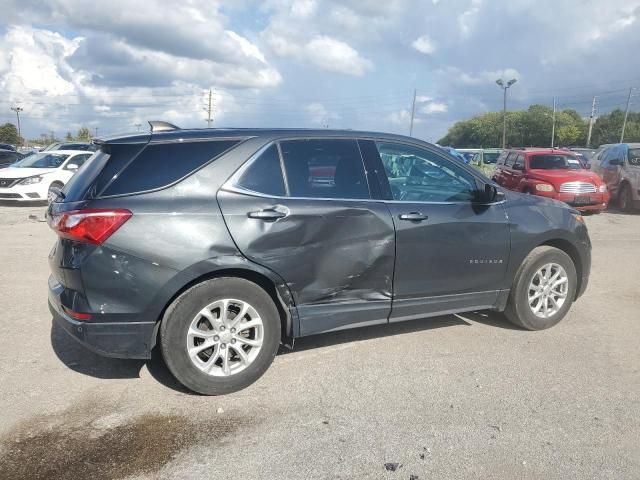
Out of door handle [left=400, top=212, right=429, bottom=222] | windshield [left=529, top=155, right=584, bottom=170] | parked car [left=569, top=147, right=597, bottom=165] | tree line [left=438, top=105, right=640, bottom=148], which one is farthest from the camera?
tree line [left=438, top=105, right=640, bottom=148]

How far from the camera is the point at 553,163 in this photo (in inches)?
550

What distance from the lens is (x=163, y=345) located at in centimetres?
352

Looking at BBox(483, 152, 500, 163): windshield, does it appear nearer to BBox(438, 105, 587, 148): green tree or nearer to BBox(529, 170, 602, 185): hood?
BBox(529, 170, 602, 185): hood

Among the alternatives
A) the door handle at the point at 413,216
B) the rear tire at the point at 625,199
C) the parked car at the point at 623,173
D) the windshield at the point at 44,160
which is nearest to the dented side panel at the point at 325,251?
the door handle at the point at 413,216

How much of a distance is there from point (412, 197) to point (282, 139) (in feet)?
3.77

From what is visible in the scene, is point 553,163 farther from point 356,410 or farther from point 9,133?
point 9,133

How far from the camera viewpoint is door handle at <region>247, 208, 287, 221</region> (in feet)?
12.0

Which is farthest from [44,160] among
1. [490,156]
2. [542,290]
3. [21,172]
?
[490,156]

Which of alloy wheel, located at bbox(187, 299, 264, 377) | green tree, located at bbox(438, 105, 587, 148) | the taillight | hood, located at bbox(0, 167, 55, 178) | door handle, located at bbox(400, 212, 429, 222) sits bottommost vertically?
alloy wheel, located at bbox(187, 299, 264, 377)

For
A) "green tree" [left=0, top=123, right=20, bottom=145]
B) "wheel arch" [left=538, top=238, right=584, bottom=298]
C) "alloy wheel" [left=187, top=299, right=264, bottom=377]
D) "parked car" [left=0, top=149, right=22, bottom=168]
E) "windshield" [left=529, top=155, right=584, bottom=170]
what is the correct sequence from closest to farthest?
"alloy wheel" [left=187, top=299, right=264, bottom=377]
"wheel arch" [left=538, top=238, right=584, bottom=298]
"windshield" [left=529, top=155, right=584, bottom=170]
"parked car" [left=0, top=149, right=22, bottom=168]
"green tree" [left=0, top=123, right=20, bottom=145]

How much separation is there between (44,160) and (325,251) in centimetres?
1505

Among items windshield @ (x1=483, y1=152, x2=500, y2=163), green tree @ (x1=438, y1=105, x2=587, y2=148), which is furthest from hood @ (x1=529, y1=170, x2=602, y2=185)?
green tree @ (x1=438, y1=105, x2=587, y2=148)

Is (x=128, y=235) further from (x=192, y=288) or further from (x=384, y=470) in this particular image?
(x=384, y=470)

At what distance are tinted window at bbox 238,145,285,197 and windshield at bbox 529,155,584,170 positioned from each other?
11.6 meters
